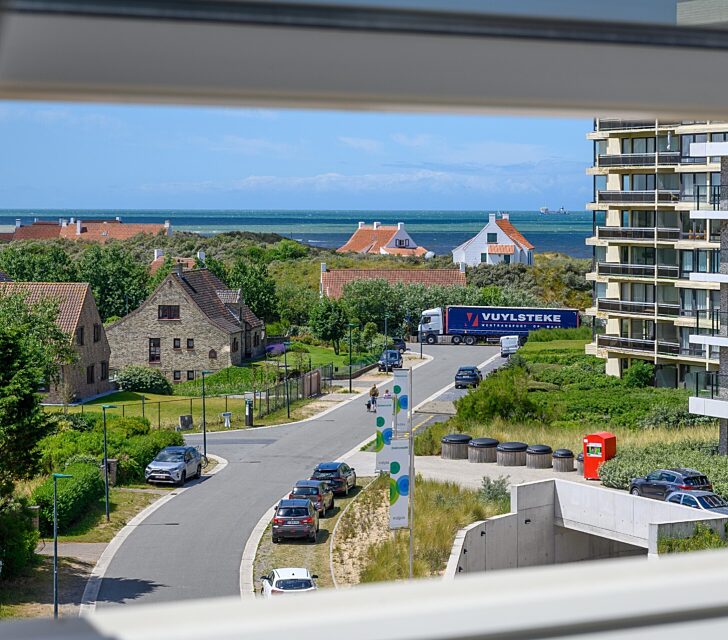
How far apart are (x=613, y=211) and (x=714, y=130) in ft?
17.5

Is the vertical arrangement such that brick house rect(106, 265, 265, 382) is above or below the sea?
below

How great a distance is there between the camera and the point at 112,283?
3256 centimetres

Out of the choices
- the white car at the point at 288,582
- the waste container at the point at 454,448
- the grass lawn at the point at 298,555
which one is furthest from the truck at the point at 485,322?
the white car at the point at 288,582

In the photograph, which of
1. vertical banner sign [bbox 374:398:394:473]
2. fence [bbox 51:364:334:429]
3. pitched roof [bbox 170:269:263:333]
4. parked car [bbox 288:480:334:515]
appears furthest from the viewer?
pitched roof [bbox 170:269:263:333]

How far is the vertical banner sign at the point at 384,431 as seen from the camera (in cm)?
1110

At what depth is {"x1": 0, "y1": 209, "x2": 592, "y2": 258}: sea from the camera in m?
72.2

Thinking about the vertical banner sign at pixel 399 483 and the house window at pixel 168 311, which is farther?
the house window at pixel 168 311

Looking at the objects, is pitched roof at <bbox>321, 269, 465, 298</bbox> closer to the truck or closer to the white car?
the truck

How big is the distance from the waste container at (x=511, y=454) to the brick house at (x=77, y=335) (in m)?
10.6

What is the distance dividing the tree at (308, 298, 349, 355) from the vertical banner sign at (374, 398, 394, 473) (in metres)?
20.6

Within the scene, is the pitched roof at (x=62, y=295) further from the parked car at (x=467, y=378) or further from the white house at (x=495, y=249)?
the white house at (x=495, y=249)

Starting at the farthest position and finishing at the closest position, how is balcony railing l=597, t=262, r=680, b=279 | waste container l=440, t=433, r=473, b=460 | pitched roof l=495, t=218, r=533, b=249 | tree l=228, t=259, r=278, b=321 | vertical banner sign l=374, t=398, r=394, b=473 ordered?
pitched roof l=495, t=218, r=533, b=249 → tree l=228, t=259, r=278, b=321 → balcony railing l=597, t=262, r=680, b=279 → waste container l=440, t=433, r=473, b=460 → vertical banner sign l=374, t=398, r=394, b=473

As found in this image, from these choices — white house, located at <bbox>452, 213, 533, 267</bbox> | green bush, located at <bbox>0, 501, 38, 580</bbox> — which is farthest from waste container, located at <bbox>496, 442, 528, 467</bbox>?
white house, located at <bbox>452, 213, 533, 267</bbox>

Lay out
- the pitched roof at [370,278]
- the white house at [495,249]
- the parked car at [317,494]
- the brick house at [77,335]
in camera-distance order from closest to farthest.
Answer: the parked car at [317,494], the brick house at [77,335], the pitched roof at [370,278], the white house at [495,249]
